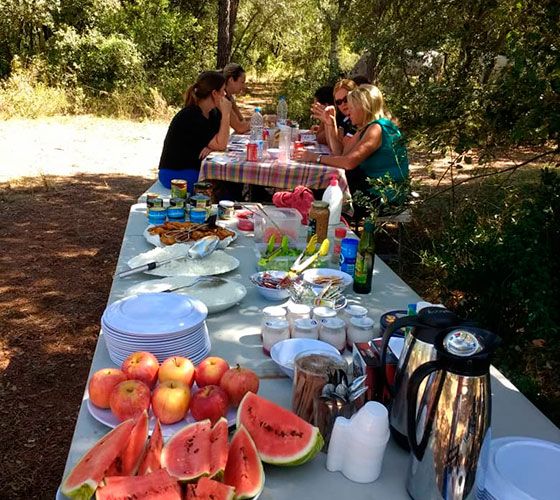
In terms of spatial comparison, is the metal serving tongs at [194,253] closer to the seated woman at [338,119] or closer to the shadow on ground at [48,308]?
the shadow on ground at [48,308]

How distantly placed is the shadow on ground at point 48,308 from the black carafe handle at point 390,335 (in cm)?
199

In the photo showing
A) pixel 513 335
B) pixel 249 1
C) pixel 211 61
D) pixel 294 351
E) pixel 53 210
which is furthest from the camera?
pixel 249 1

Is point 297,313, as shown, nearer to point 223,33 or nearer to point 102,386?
point 102,386

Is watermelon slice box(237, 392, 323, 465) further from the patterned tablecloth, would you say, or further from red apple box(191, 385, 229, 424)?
the patterned tablecloth

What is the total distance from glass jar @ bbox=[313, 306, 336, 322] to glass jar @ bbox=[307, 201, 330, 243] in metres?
0.92

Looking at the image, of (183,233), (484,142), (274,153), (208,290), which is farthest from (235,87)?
(208,290)

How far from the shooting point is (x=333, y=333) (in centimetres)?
201

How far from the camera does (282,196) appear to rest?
363cm

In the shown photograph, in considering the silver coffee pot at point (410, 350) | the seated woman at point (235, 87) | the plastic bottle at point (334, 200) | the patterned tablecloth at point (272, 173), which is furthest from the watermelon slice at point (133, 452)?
the seated woman at point (235, 87)

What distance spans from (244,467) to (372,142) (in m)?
3.98

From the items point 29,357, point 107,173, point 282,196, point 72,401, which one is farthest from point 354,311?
point 107,173

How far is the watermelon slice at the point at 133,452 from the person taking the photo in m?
Result: 1.30

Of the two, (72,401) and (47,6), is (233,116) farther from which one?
(47,6)

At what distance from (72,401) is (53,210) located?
13.8 ft
